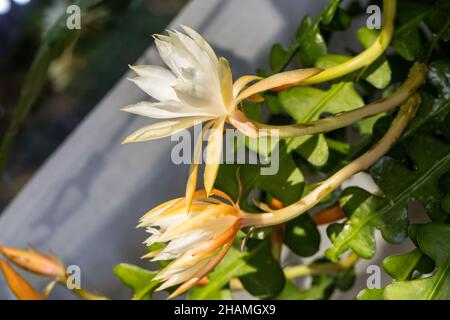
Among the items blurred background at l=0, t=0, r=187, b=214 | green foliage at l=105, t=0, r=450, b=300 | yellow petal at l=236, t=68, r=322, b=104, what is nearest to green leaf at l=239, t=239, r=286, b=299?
green foliage at l=105, t=0, r=450, b=300

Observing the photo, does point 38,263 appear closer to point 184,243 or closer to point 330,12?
point 184,243

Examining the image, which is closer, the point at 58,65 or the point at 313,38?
the point at 313,38

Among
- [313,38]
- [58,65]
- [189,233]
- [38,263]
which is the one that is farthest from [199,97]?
[58,65]

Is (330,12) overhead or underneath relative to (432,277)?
overhead

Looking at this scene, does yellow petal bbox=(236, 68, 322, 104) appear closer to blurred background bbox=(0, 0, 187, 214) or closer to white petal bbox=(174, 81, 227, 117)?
white petal bbox=(174, 81, 227, 117)

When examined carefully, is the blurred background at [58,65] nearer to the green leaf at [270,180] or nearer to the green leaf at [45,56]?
the green leaf at [45,56]

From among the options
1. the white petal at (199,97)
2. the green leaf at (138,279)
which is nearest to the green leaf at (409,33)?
the white petal at (199,97)
